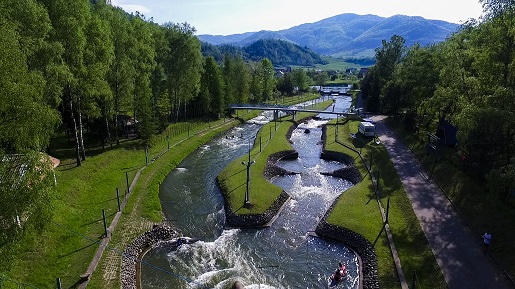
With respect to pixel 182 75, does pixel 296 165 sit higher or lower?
lower

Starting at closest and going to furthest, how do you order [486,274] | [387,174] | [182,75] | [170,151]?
[486,274] → [387,174] → [170,151] → [182,75]

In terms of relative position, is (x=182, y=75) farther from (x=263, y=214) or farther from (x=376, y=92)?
(x=376, y=92)

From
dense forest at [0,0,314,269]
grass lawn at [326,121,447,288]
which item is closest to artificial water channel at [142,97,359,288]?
grass lawn at [326,121,447,288]

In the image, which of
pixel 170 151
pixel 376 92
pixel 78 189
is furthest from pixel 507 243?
pixel 376 92

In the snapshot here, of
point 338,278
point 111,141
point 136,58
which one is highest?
point 136,58

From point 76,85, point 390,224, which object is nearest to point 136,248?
point 76,85

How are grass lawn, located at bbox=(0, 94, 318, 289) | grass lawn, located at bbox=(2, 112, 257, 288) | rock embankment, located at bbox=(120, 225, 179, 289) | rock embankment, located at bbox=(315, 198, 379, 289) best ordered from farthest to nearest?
rock embankment, located at bbox=(315, 198, 379, 289) → rock embankment, located at bbox=(120, 225, 179, 289) → grass lawn, located at bbox=(2, 112, 257, 288) → grass lawn, located at bbox=(0, 94, 318, 289)

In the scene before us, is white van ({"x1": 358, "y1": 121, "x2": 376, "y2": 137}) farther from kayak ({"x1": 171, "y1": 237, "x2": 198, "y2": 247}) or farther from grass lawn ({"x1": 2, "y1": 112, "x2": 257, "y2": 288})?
kayak ({"x1": 171, "y1": 237, "x2": 198, "y2": 247})
